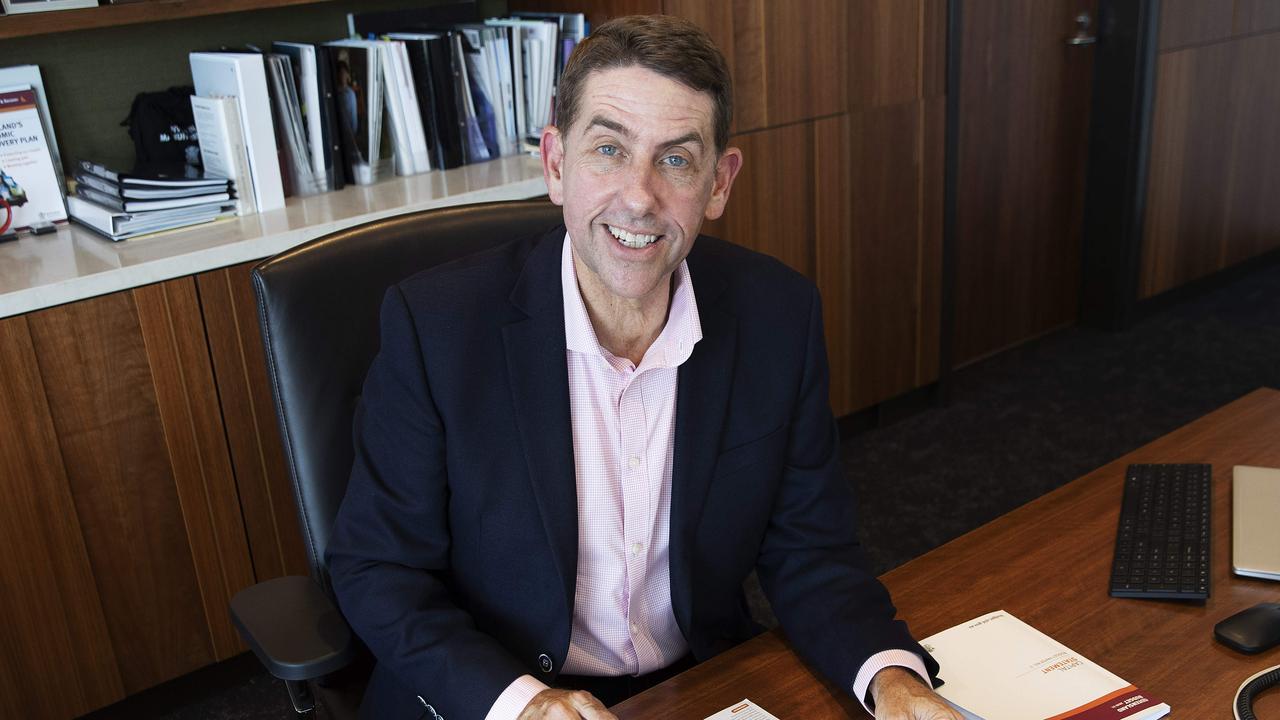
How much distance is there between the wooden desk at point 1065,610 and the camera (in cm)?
111

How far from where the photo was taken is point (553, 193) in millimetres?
1389

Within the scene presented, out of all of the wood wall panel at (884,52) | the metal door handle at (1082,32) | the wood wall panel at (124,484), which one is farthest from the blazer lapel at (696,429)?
the metal door handle at (1082,32)

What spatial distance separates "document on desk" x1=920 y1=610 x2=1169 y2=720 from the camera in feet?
3.53

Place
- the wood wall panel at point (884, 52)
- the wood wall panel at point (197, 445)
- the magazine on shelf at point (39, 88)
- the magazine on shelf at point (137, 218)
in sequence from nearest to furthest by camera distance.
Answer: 1. the wood wall panel at point (197, 445)
2. the magazine on shelf at point (137, 218)
3. the magazine on shelf at point (39, 88)
4. the wood wall panel at point (884, 52)

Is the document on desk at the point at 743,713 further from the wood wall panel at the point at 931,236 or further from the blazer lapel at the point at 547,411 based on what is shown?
the wood wall panel at the point at 931,236

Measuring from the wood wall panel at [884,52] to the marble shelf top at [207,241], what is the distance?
101cm

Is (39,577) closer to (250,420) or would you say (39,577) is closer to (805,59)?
(250,420)

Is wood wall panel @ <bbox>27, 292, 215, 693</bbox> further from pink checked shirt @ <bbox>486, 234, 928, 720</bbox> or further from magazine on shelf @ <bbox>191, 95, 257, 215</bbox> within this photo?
pink checked shirt @ <bbox>486, 234, 928, 720</bbox>

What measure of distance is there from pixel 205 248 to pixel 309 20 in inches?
34.7

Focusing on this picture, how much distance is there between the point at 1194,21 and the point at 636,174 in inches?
145

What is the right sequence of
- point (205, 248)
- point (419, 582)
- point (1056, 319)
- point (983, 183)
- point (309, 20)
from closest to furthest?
point (419, 582) < point (205, 248) < point (309, 20) < point (983, 183) < point (1056, 319)

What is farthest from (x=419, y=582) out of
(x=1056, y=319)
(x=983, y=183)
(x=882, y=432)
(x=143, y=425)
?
(x=1056, y=319)

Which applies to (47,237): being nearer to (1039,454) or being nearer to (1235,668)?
(1235,668)

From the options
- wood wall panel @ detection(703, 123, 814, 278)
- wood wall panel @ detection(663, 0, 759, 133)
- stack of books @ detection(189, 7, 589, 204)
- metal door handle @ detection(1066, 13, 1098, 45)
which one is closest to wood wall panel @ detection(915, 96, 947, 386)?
wood wall panel @ detection(703, 123, 814, 278)
